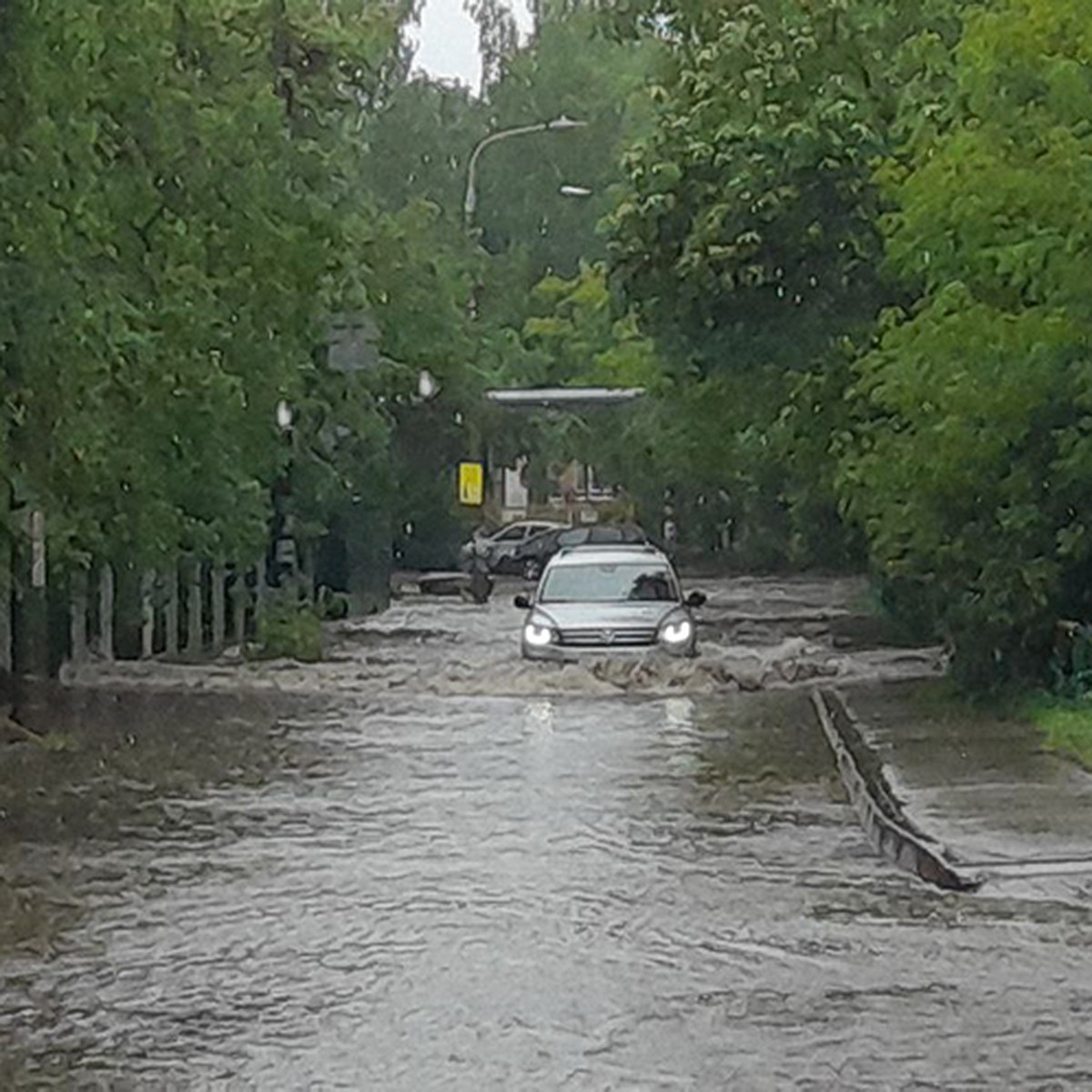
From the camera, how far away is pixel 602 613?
97.8 feet

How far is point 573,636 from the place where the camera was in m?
29.5

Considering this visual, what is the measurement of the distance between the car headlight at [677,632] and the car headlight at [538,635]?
4.25ft

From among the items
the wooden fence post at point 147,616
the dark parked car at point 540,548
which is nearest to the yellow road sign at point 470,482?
the dark parked car at point 540,548

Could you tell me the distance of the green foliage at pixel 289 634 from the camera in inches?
1425

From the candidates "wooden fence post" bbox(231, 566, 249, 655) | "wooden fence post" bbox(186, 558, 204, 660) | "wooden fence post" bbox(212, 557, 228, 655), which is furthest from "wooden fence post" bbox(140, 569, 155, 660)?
"wooden fence post" bbox(231, 566, 249, 655)

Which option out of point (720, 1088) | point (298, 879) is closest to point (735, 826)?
point (298, 879)

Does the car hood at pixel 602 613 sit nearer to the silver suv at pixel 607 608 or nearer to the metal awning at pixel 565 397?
the silver suv at pixel 607 608

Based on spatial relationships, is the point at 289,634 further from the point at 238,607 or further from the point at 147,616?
the point at 238,607

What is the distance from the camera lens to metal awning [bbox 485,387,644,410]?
195 ft

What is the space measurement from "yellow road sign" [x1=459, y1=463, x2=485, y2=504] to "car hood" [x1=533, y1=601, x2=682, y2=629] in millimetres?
29109

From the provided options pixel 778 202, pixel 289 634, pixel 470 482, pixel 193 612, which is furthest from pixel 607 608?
pixel 470 482

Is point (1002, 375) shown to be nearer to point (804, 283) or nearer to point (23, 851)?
point (804, 283)

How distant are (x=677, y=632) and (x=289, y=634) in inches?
321

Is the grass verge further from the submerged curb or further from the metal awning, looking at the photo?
the metal awning
